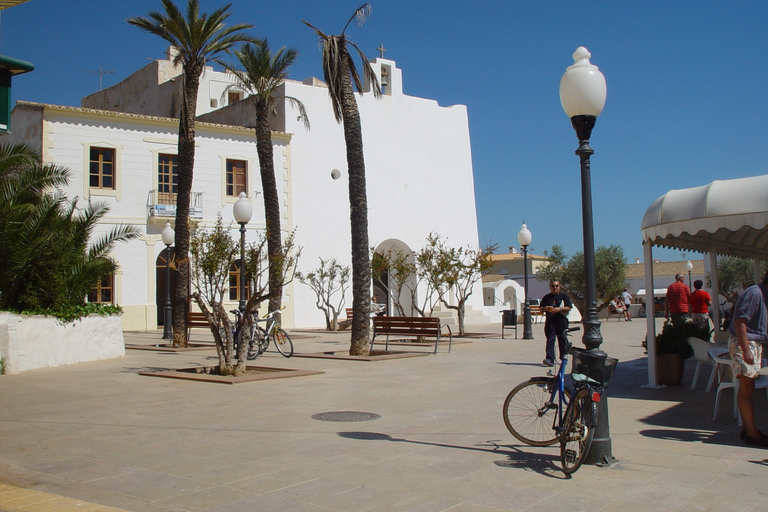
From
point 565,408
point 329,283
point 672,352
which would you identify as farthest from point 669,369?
point 329,283

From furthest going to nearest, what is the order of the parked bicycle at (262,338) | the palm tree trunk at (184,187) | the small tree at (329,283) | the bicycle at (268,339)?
the small tree at (329,283), the palm tree trunk at (184,187), the bicycle at (268,339), the parked bicycle at (262,338)

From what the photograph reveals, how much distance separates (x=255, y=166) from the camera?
99.1 feet

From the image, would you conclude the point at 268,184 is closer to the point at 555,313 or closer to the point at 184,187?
the point at 184,187

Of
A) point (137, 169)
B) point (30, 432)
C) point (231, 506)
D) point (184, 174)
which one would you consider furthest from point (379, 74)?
point (231, 506)

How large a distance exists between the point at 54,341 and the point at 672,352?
11161 millimetres

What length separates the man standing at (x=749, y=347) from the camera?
6.40 metres

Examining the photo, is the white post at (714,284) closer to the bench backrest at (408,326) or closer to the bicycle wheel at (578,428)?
the bench backrest at (408,326)

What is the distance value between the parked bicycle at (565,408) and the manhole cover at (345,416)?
201cm

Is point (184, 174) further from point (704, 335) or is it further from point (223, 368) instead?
point (704, 335)

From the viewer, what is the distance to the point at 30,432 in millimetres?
7395

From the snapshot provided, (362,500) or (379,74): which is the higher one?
(379,74)

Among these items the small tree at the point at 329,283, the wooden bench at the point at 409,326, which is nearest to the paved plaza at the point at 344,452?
the wooden bench at the point at 409,326

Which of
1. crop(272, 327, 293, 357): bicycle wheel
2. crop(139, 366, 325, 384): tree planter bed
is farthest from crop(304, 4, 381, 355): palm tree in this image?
crop(139, 366, 325, 384): tree planter bed

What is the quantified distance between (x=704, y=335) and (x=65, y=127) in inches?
892
